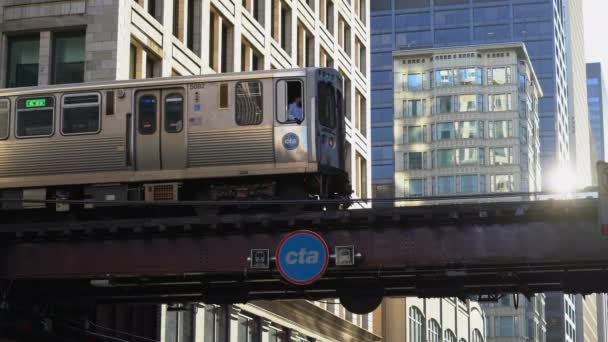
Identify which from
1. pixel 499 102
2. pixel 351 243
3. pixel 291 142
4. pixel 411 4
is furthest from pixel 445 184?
pixel 351 243

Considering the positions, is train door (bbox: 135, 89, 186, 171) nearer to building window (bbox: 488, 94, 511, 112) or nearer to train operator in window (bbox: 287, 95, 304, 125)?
train operator in window (bbox: 287, 95, 304, 125)

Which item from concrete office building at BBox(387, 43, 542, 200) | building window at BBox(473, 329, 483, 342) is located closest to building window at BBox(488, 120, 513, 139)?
concrete office building at BBox(387, 43, 542, 200)

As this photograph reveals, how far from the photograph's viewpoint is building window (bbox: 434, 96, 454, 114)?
138m

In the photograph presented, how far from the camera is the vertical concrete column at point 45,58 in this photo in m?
40.5

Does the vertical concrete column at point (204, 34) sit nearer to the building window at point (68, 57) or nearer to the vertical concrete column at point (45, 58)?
the building window at point (68, 57)

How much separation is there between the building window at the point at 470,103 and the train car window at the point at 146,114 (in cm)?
10878

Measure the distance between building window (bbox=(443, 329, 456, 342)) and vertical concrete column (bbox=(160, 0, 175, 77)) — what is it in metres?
51.5

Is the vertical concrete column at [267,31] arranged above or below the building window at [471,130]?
below

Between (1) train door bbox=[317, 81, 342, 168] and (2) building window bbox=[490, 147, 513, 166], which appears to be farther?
(2) building window bbox=[490, 147, 513, 166]

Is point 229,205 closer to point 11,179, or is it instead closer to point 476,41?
point 11,179

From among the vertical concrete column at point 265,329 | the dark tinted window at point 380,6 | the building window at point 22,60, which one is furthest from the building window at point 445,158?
the building window at point 22,60

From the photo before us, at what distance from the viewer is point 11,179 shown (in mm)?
31094

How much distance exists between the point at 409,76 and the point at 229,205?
4426 inches

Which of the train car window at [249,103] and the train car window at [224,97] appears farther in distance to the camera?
the train car window at [224,97]
